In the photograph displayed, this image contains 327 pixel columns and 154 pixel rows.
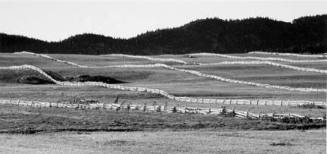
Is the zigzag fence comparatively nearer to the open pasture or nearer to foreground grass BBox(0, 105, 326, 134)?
foreground grass BBox(0, 105, 326, 134)

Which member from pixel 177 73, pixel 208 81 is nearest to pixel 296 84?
pixel 208 81

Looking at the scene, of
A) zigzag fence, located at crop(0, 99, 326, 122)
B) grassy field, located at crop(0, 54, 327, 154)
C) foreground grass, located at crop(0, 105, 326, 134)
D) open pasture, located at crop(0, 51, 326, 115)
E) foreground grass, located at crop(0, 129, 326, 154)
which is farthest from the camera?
open pasture, located at crop(0, 51, 326, 115)

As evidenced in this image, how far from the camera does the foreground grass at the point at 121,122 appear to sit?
143ft

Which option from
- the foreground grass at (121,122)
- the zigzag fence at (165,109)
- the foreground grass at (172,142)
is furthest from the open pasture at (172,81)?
the foreground grass at (172,142)

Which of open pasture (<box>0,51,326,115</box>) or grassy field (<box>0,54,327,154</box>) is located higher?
open pasture (<box>0,51,326,115</box>)

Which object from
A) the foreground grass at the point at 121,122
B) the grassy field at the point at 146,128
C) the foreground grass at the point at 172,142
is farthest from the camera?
the foreground grass at the point at 121,122

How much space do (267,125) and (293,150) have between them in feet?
38.7

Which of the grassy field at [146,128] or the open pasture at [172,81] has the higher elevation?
the open pasture at [172,81]

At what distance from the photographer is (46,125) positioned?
146ft

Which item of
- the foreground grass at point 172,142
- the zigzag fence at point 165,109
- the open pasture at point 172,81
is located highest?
the open pasture at point 172,81

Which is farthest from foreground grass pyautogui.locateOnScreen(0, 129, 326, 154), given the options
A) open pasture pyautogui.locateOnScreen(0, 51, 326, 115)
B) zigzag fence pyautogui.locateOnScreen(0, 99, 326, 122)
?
open pasture pyautogui.locateOnScreen(0, 51, 326, 115)

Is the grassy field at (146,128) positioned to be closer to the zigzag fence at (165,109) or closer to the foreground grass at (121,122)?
the foreground grass at (121,122)

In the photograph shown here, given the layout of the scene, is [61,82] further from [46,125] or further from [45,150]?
[45,150]

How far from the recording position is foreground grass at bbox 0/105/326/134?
43594 mm
